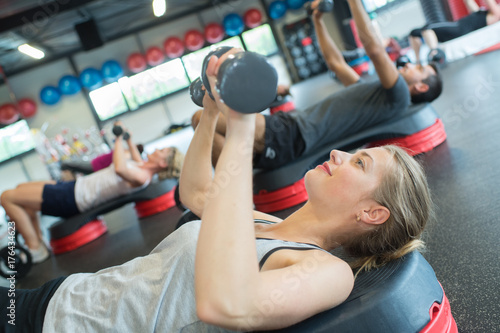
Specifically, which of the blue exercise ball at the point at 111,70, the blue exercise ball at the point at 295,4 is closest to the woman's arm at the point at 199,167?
the blue exercise ball at the point at 111,70

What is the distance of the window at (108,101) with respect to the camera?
973 centimetres

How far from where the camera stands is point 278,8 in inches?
401

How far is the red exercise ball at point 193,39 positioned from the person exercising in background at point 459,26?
562cm

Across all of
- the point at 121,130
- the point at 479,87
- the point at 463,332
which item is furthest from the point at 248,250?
the point at 479,87

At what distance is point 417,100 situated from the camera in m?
2.59

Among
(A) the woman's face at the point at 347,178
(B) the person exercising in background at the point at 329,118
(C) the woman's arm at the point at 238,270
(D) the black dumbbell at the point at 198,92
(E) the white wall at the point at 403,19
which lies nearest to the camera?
(C) the woman's arm at the point at 238,270

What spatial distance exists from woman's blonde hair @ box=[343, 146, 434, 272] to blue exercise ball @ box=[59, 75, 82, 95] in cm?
962

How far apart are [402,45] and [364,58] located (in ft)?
5.26

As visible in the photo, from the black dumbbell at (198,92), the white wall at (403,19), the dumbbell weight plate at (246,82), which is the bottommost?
the dumbbell weight plate at (246,82)

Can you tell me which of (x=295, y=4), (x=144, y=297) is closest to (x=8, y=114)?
(x=295, y=4)

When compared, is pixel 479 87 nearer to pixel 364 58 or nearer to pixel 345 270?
pixel 345 270

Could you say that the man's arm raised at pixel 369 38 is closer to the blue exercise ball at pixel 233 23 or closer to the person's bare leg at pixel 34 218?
the person's bare leg at pixel 34 218

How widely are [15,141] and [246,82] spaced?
9.29 metres

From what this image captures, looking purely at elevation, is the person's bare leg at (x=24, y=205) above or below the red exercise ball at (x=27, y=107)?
below
